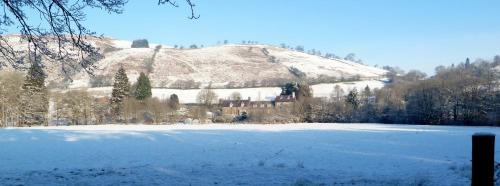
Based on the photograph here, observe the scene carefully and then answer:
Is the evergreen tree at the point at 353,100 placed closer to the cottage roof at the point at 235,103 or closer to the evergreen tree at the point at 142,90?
the evergreen tree at the point at 142,90

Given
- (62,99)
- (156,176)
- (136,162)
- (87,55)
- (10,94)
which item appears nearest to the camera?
(87,55)

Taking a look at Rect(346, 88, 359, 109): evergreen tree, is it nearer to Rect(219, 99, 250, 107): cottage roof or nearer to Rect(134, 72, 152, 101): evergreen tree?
Rect(134, 72, 152, 101): evergreen tree

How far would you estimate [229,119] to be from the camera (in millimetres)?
104750

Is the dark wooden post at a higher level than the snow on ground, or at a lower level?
lower

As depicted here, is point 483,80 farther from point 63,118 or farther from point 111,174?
point 111,174

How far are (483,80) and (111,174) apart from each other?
286ft

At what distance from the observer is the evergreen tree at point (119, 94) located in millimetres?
99188

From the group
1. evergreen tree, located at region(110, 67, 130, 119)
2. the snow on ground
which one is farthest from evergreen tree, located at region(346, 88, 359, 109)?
the snow on ground

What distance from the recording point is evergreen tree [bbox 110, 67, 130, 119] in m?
99.2

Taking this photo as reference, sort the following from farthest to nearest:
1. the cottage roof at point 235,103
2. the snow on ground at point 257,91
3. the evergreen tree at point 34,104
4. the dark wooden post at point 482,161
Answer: the snow on ground at point 257,91
the cottage roof at point 235,103
the evergreen tree at point 34,104
the dark wooden post at point 482,161

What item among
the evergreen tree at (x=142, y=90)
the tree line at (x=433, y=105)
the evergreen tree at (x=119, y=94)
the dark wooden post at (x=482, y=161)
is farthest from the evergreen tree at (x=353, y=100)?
the dark wooden post at (x=482, y=161)

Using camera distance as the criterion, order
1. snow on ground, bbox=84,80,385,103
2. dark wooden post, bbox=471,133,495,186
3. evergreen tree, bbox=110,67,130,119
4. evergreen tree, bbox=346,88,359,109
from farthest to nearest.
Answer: snow on ground, bbox=84,80,385,103
evergreen tree, bbox=346,88,359,109
evergreen tree, bbox=110,67,130,119
dark wooden post, bbox=471,133,495,186

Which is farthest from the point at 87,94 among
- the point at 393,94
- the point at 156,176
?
the point at 156,176

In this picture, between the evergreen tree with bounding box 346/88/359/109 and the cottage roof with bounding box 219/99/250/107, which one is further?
the cottage roof with bounding box 219/99/250/107
